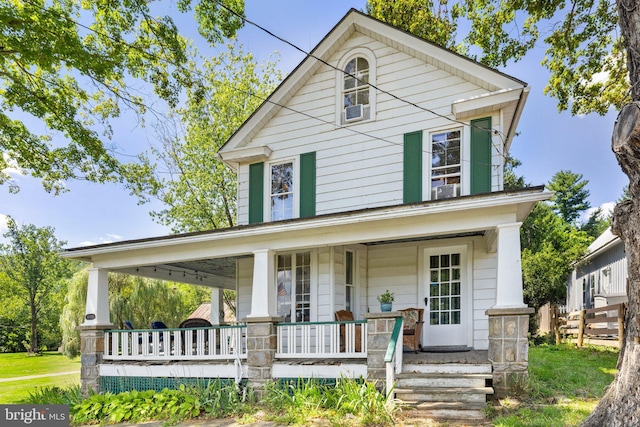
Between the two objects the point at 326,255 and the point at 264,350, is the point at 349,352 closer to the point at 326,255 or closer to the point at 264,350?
the point at 264,350

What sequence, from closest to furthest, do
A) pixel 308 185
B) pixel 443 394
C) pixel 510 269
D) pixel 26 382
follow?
pixel 443 394 → pixel 510 269 → pixel 308 185 → pixel 26 382

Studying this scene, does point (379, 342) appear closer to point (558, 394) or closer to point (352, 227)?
point (352, 227)

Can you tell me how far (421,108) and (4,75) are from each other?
10588 mm

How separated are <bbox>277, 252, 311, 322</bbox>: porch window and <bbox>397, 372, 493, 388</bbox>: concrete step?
3064 millimetres

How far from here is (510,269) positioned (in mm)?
5957

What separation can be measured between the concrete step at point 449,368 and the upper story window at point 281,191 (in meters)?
4.62

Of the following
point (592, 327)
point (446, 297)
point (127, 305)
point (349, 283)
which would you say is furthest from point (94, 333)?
point (592, 327)

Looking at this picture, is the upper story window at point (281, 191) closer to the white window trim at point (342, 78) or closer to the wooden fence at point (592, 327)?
the white window trim at point (342, 78)

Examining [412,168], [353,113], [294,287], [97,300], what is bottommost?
[97,300]

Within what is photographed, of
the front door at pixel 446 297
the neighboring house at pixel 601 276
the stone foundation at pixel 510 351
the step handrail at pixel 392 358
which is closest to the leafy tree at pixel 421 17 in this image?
the neighboring house at pixel 601 276

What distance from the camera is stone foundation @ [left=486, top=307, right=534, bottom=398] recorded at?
5789 mm

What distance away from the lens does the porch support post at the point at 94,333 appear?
27.8 ft

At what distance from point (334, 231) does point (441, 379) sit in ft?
9.16

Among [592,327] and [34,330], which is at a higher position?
[592,327]
